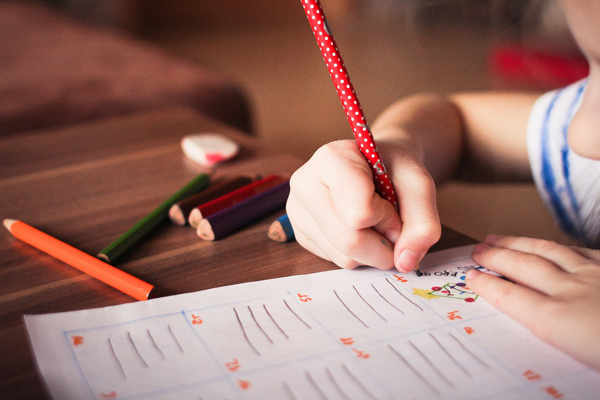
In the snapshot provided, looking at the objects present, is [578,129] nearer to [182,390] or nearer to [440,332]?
[440,332]

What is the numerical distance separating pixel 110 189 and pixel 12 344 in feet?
0.83

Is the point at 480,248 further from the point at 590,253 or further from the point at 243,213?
the point at 243,213

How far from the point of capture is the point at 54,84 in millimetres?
1038

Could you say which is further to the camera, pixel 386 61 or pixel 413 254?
pixel 386 61

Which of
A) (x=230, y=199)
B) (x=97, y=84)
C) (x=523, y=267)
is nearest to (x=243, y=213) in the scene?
(x=230, y=199)

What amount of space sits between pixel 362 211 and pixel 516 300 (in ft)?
0.39

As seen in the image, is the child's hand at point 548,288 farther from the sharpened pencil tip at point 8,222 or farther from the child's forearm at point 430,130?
the sharpened pencil tip at point 8,222

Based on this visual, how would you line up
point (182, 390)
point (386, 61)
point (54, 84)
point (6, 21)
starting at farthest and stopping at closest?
1. point (386, 61)
2. point (6, 21)
3. point (54, 84)
4. point (182, 390)

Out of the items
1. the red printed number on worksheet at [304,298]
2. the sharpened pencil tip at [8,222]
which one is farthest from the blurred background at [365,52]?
the sharpened pencil tip at [8,222]

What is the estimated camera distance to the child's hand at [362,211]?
333 mm

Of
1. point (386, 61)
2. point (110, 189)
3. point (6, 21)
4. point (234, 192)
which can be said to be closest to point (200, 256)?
point (234, 192)

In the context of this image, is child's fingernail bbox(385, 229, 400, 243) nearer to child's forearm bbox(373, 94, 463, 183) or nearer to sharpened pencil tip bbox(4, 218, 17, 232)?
child's forearm bbox(373, 94, 463, 183)

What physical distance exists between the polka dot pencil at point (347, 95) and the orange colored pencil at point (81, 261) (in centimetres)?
18

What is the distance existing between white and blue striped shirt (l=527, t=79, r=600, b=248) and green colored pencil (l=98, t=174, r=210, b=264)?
1.31ft
